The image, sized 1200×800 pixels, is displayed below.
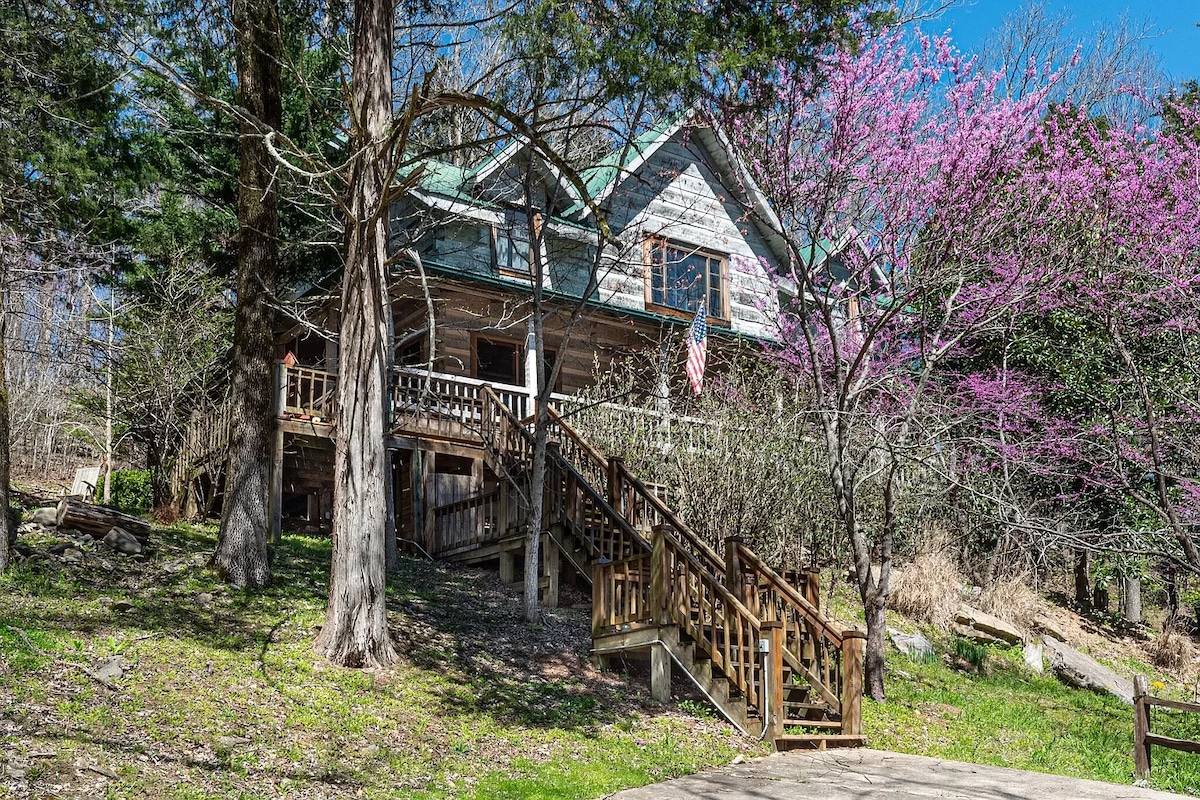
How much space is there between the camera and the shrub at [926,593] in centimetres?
1708

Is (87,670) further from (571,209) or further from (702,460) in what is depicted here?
(571,209)

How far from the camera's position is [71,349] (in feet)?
79.3

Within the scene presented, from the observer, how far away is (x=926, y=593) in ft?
56.3

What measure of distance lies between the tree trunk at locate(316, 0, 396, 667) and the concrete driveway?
344cm

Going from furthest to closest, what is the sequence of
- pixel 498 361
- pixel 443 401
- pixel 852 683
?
pixel 498 361 < pixel 443 401 < pixel 852 683

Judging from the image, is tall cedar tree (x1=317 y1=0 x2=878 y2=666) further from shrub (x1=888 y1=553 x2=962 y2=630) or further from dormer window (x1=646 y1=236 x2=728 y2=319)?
dormer window (x1=646 y1=236 x2=728 y2=319)

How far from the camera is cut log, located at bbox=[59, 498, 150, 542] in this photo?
12938 mm

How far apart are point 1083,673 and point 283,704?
41.0 ft

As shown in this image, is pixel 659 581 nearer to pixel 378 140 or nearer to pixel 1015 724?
pixel 1015 724

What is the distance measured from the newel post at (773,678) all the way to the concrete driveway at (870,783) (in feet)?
1.13

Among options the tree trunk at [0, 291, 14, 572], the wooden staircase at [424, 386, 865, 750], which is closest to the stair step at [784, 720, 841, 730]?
the wooden staircase at [424, 386, 865, 750]

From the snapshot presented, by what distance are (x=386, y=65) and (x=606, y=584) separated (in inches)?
248

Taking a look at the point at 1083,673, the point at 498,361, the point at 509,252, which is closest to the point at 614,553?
the point at 1083,673

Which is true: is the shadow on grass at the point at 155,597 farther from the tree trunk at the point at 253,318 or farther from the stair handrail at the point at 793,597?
the stair handrail at the point at 793,597
